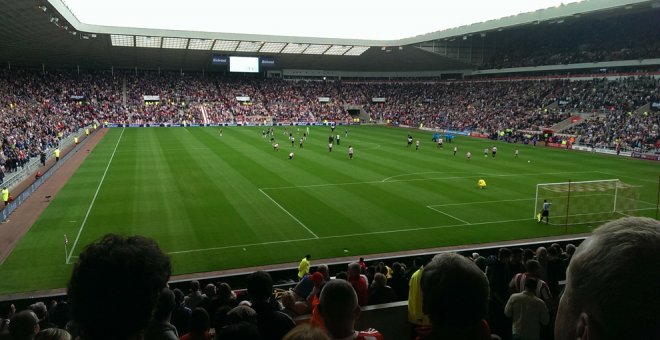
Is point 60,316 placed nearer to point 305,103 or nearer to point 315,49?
point 315,49

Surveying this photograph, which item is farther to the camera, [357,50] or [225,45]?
[357,50]

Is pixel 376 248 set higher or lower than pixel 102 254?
lower

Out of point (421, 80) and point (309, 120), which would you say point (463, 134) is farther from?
point (421, 80)

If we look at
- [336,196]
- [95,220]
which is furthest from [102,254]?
[336,196]

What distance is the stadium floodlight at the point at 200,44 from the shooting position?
75562mm

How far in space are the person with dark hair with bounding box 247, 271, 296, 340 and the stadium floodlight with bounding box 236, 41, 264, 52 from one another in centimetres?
7736

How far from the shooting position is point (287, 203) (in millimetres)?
26594

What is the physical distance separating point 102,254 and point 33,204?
28.0m

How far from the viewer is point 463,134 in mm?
71250

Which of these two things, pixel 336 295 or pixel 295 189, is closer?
pixel 336 295

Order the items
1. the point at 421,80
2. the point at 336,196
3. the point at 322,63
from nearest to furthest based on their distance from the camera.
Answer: the point at 336,196
the point at 322,63
the point at 421,80

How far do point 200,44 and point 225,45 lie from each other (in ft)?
14.4

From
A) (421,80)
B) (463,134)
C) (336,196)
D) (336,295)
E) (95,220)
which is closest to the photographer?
(336,295)

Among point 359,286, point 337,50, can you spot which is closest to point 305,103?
point 337,50
